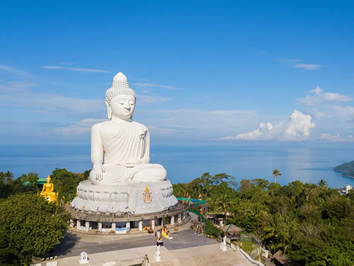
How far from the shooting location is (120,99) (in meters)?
24.9

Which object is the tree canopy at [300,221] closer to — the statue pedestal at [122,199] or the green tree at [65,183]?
the statue pedestal at [122,199]

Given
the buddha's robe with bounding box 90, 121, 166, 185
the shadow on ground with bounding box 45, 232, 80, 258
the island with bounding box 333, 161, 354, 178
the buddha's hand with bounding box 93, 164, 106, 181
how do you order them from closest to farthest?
1. the shadow on ground with bounding box 45, 232, 80, 258
2. the buddha's hand with bounding box 93, 164, 106, 181
3. the buddha's robe with bounding box 90, 121, 166, 185
4. the island with bounding box 333, 161, 354, 178

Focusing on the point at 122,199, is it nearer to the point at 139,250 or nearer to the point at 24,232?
the point at 139,250

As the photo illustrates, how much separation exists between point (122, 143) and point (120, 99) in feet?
10.7

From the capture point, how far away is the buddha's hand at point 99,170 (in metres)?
22.6

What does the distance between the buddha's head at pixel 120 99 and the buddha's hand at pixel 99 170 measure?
415 centimetres

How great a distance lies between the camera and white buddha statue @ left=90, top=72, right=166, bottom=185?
23.7 meters

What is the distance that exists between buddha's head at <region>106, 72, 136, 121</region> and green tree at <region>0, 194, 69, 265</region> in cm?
999

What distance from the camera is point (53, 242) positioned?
53.2ft

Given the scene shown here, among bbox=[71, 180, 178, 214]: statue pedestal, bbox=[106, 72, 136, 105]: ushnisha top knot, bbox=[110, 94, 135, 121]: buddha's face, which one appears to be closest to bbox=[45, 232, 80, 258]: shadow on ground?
bbox=[71, 180, 178, 214]: statue pedestal

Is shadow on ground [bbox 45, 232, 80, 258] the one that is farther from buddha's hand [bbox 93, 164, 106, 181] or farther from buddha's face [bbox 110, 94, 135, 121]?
buddha's face [bbox 110, 94, 135, 121]

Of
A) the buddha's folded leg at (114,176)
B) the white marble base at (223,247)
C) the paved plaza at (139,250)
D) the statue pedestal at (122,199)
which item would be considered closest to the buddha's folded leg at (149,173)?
the buddha's folded leg at (114,176)

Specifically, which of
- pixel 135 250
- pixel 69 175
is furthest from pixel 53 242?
pixel 69 175

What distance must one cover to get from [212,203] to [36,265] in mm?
16261
